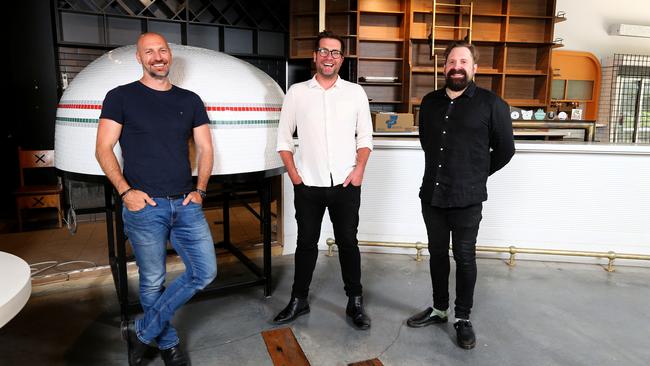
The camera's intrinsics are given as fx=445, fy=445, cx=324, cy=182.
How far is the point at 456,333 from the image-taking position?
2205 mm

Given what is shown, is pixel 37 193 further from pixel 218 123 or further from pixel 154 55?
pixel 154 55

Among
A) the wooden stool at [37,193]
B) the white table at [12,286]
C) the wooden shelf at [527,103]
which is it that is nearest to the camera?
the white table at [12,286]

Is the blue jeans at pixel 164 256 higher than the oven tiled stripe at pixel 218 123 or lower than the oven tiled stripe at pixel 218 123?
lower

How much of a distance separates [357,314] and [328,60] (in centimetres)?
127

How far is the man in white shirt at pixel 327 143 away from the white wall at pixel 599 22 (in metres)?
7.28

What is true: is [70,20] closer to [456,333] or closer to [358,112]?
[358,112]

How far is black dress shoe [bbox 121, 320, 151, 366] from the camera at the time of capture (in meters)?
1.91

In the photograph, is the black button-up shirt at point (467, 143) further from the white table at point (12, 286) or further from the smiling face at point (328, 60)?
the white table at point (12, 286)

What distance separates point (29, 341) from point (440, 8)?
20.5 feet

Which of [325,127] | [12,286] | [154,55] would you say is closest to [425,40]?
[325,127]

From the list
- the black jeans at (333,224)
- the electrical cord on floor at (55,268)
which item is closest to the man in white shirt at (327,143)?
the black jeans at (333,224)

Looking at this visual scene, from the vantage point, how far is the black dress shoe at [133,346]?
191cm

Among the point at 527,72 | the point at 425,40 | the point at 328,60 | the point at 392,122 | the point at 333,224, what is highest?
the point at 425,40

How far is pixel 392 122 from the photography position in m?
4.79
